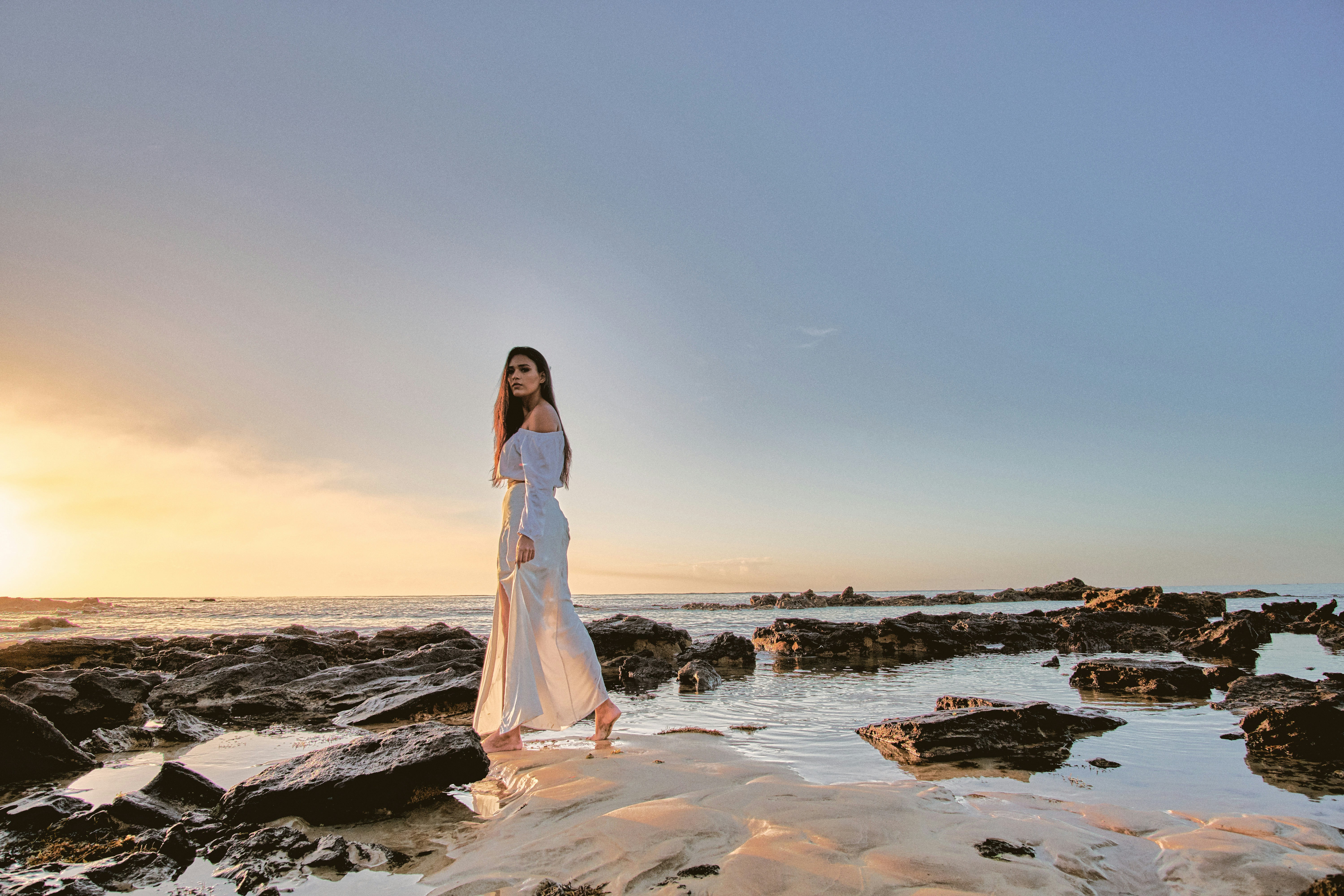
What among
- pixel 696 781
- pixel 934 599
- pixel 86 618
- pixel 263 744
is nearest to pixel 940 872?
pixel 696 781

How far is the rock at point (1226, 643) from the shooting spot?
11.8 m

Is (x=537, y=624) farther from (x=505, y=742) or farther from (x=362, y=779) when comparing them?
(x=362, y=779)

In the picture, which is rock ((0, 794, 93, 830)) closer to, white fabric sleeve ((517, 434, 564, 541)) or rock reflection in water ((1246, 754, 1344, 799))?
white fabric sleeve ((517, 434, 564, 541))

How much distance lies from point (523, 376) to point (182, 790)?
11.3ft

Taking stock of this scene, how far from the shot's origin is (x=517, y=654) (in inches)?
194

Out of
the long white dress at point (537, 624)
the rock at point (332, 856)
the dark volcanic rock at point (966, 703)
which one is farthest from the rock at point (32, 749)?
the dark volcanic rock at point (966, 703)

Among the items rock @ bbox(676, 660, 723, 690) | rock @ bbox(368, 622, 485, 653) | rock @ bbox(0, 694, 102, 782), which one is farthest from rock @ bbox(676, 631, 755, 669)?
rock @ bbox(0, 694, 102, 782)

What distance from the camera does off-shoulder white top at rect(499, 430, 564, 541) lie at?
5043 mm

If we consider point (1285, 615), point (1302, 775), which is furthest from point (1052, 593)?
point (1302, 775)

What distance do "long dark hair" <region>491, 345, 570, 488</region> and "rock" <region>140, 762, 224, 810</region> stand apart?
2717 mm

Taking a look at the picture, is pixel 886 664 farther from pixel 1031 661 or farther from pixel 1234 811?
pixel 1234 811

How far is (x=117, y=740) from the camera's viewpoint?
5.42 meters

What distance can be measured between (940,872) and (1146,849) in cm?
104

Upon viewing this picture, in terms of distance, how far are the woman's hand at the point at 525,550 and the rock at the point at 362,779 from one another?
1.38m
